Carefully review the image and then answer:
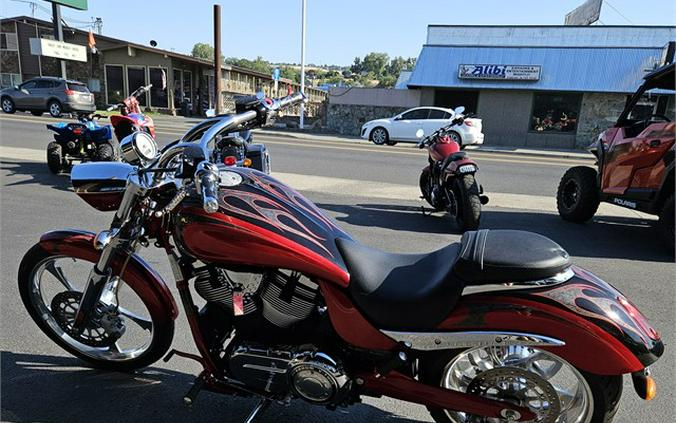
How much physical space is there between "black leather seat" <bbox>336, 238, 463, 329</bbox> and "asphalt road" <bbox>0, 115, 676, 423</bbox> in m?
0.88

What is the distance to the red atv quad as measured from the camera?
5172 millimetres

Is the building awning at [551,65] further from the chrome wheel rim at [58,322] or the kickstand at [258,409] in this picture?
the kickstand at [258,409]

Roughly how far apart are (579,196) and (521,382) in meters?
5.10

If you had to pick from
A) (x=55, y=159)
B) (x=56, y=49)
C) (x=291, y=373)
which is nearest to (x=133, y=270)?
(x=291, y=373)

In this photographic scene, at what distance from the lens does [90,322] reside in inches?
104

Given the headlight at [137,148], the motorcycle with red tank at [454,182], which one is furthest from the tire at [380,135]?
the headlight at [137,148]

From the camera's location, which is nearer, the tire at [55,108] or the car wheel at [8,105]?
the tire at [55,108]

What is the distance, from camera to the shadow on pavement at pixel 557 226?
534 centimetres

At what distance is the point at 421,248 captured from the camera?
5.20 meters

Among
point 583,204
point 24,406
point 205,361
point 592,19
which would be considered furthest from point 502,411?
point 592,19

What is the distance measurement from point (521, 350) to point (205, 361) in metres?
1.48

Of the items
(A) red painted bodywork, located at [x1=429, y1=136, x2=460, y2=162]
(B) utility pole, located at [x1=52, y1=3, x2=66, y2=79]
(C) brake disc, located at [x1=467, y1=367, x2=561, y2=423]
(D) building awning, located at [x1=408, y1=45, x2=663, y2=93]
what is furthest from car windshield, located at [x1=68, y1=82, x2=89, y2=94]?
(C) brake disc, located at [x1=467, y1=367, x2=561, y2=423]

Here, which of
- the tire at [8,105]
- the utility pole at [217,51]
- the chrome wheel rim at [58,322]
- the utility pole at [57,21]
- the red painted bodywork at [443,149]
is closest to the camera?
the chrome wheel rim at [58,322]

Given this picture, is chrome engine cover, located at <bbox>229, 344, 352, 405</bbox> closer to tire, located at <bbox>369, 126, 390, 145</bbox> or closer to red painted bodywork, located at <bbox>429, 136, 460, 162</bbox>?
red painted bodywork, located at <bbox>429, 136, 460, 162</bbox>
